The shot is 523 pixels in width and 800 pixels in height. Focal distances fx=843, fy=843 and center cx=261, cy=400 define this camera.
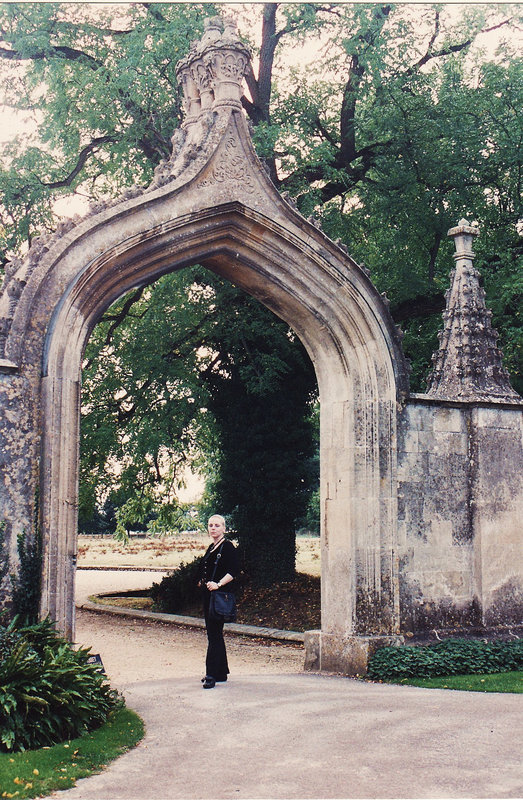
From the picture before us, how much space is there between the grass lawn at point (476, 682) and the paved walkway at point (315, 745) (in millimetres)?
346

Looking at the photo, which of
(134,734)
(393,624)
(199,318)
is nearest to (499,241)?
(199,318)

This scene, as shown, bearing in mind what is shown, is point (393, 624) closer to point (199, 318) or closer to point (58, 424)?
point (58, 424)

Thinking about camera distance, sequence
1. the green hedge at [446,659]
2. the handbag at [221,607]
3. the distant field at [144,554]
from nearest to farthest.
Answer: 1. the handbag at [221,607]
2. the green hedge at [446,659]
3. the distant field at [144,554]

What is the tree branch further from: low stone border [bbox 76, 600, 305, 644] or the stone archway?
low stone border [bbox 76, 600, 305, 644]

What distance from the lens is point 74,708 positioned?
6.00 m

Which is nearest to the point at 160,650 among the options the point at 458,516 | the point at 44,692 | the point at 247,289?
the point at 458,516

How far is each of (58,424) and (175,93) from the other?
333 inches

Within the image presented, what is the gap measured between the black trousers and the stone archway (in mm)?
1269

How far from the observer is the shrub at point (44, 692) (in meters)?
5.61

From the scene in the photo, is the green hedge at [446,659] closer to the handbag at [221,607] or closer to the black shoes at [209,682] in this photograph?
the black shoes at [209,682]

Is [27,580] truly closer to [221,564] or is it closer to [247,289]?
[221,564]

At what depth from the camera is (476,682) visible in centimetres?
838

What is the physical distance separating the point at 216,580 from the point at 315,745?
8.01 ft

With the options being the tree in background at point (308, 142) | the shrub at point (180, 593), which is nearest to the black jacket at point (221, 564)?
the tree in background at point (308, 142)
